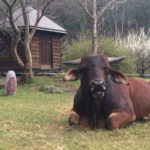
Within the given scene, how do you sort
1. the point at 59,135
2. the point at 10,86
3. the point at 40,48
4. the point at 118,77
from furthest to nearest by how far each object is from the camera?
the point at 40,48 → the point at 10,86 → the point at 118,77 → the point at 59,135

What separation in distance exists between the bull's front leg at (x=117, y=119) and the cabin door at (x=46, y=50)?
15.5 m

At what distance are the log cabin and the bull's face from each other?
45.5ft

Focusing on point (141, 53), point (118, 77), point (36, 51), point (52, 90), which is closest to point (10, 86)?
point (52, 90)

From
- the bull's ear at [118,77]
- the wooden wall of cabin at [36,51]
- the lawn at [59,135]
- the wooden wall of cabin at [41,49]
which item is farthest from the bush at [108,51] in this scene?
the bull's ear at [118,77]

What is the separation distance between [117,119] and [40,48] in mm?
15864

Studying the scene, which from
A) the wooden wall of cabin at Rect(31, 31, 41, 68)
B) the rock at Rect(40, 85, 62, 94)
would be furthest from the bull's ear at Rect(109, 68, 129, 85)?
the wooden wall of cabin at Rect(31, 31, 41, 68)

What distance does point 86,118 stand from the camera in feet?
19.6

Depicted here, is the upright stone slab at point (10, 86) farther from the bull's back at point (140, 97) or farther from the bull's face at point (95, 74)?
the bull's face at point (95, 74)

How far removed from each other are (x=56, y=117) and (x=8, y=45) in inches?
551

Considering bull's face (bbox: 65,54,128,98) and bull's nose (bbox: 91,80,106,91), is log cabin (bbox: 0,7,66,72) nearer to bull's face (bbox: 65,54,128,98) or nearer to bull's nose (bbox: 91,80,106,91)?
bull's face (bbox: 65,54,128,98)

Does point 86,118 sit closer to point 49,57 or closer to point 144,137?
point 144,137

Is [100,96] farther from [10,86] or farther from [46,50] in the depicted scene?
[46,50]

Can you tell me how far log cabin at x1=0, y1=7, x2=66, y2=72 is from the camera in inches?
801

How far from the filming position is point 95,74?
5.34m
